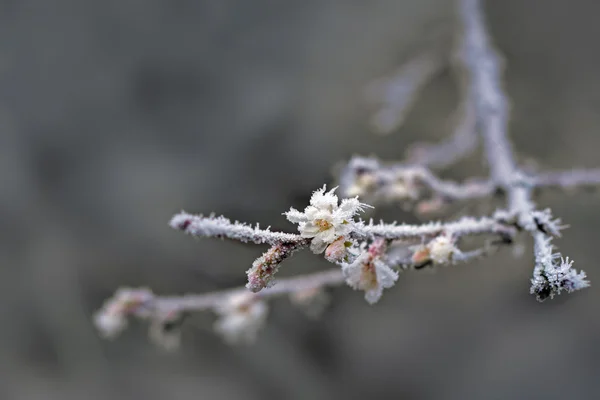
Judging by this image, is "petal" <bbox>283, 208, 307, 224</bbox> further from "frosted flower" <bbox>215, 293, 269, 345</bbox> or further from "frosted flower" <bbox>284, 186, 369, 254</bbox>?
"frosted flower" <bbox>215, 293, 269, 345</bbox>

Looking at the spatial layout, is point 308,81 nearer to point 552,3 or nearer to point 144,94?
point 144,94

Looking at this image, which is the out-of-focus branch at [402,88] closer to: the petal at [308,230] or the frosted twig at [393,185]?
the frosted twig at [393,185]

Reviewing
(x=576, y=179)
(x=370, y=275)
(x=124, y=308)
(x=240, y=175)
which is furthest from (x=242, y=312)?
(x=240, y=175)

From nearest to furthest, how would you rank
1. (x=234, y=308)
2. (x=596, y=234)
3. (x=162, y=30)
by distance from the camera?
(x=234, y=308) < (x=596, y=234) < (x=162, y=30)

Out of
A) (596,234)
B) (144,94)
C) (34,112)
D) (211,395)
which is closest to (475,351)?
(596,234)

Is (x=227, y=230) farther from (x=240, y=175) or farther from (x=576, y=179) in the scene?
(x=240, y=175)

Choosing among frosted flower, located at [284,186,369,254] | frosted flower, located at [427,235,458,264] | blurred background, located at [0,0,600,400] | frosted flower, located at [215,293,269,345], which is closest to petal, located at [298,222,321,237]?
frosted flower, located at [284,186,369,254]
